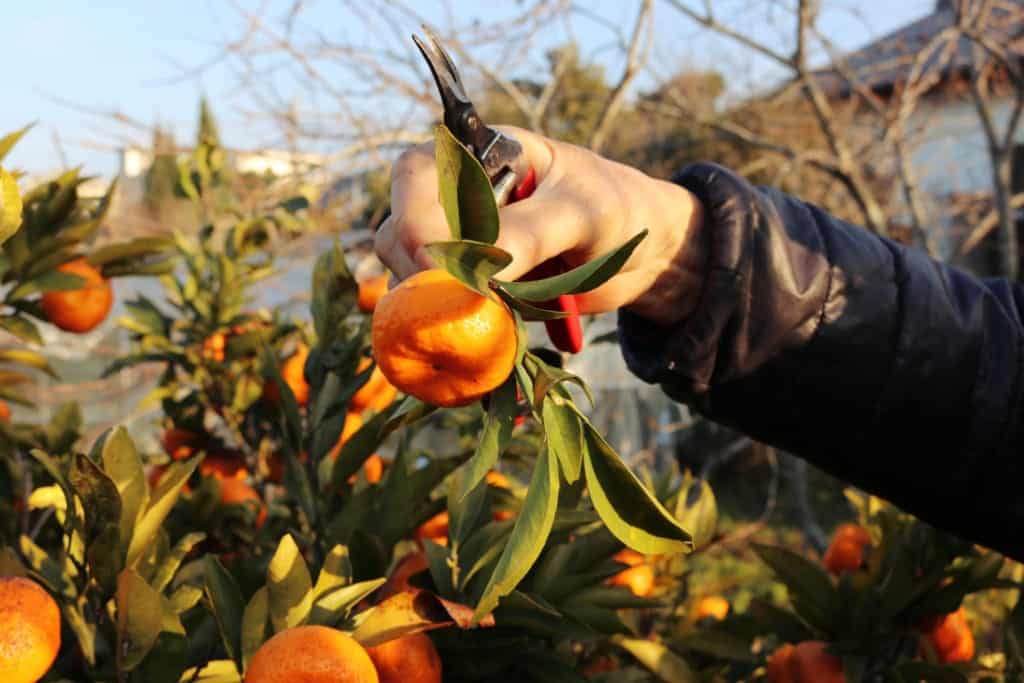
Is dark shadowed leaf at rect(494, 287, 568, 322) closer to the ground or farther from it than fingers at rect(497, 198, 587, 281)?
closer to the ground

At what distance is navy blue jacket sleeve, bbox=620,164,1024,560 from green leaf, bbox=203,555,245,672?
378mm

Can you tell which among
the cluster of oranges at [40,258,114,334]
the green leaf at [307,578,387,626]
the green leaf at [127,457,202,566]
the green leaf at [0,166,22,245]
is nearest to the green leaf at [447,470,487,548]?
the green leaf at [307,578,387,626]

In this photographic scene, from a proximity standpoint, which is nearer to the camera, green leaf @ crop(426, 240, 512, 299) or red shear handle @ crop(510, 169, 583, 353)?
green leaf @ crop(426, 240, 512, 299)

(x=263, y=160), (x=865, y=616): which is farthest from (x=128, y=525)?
(x=263, y=160)

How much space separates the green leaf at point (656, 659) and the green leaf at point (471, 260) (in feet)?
1.48

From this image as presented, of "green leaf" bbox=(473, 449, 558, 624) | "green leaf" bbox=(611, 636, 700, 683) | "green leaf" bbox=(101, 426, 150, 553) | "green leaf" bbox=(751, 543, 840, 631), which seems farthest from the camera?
"green leaf" bbox=(751, 543, 840, 631)

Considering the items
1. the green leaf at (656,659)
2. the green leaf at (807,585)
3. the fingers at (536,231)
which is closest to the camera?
the fingers at (536,231)

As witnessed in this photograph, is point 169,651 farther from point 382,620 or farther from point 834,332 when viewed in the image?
point 834,332

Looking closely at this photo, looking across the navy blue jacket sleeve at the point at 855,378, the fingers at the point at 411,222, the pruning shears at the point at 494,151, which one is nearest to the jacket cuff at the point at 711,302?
the navy blue jacket sleeve at the point at 855,378

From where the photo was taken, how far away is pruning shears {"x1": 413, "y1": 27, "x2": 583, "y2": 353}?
1.53 feet

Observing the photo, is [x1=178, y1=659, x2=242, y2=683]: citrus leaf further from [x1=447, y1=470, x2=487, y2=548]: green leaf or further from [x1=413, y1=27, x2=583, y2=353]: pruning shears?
[x1=413, y1=27, x2=583, y2=353]: pruning shears

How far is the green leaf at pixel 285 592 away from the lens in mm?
572

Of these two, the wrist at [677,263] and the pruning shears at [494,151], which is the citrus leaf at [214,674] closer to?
the pruning shears at [494,151]

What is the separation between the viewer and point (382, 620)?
545 mm
